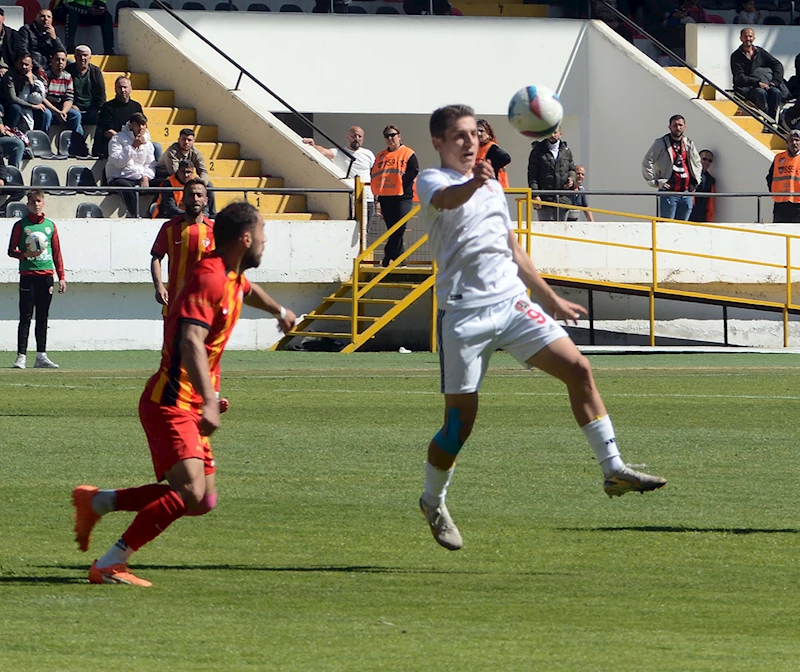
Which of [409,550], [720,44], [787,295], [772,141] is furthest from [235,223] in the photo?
[720,44]

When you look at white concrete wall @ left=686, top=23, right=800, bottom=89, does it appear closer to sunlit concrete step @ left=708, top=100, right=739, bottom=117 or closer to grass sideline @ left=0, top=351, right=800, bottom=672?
sunlit concrete step @ left=708, top=100, right=739, bottom=117

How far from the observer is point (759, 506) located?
933cm

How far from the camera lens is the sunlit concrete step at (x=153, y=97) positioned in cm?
2817

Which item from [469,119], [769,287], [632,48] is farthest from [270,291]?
[469,119]

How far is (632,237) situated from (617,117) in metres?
6.09

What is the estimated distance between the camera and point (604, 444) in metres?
7.86

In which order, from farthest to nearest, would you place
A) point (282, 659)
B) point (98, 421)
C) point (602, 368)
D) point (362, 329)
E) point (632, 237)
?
point (632, 237), point (362, 329), point (602, 368), point (98, 421), point (282, 659)

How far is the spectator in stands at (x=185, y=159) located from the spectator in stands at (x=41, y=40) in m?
2.93

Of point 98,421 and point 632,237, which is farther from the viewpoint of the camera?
point 632,237

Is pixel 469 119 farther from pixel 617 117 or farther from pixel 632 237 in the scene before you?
pixel 617 117

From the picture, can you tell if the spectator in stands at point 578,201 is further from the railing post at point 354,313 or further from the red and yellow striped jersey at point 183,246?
the red and yellow striped jersey at point 183,246

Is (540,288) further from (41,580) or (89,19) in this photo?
(89,19)

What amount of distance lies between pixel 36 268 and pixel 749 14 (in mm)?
19625

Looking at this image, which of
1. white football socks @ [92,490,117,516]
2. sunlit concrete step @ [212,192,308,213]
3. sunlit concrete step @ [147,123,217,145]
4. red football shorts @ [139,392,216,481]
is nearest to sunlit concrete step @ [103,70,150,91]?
sunlit concrete step @ [147,123,217,145]
